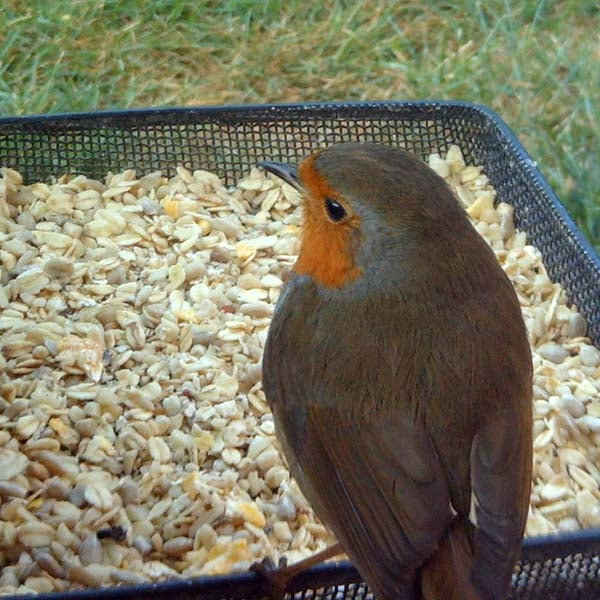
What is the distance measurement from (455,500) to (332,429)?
0.31m

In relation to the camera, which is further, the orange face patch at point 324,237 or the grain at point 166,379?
the grain at point 166,379

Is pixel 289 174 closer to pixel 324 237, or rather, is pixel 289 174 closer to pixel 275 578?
pixel 324 237

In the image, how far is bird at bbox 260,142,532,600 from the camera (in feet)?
7.06

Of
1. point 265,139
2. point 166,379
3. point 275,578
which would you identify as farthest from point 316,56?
point 275,578

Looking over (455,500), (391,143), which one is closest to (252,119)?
(391,143)

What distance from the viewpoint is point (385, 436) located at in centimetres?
229

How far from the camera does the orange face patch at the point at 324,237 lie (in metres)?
2.51

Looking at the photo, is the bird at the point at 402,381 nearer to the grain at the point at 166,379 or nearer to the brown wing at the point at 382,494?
the brown wing at the point at 382,494

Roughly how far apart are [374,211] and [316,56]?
2.89 m

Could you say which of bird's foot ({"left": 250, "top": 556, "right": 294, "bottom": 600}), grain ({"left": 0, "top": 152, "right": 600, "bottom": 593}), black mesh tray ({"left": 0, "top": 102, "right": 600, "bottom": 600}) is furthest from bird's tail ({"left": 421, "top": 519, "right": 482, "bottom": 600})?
black mesh tray ({"left": 0, "top": 102, "right": 600, "bottom": 600})

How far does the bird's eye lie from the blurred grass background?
225 cm

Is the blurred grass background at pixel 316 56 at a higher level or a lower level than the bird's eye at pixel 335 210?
lower

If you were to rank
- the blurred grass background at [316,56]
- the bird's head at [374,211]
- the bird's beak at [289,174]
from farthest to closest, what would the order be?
the blurred grass background at [316,56] < the bird's beak at [289,174] < the bird's head at [374,211]

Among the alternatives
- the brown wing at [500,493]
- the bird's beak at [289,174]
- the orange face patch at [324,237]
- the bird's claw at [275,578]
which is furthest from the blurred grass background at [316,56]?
the bird's claw at [275,578]
